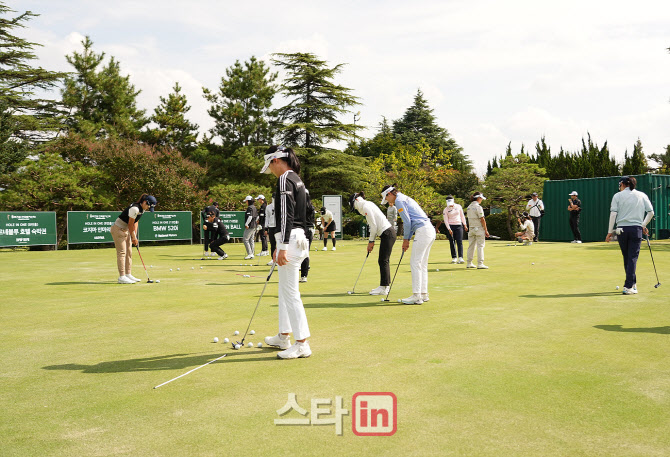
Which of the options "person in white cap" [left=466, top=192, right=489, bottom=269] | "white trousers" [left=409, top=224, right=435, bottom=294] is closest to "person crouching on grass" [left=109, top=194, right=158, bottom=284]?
"white trousers" [left=409, top=224, right=435, bottom=294]

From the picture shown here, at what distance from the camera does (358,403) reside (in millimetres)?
4340

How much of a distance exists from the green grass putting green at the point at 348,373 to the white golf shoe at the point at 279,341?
0.10m

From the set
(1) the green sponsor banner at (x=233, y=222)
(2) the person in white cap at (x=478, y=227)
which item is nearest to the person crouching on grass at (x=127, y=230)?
(2) the person in white cap at (x=478, y=227)

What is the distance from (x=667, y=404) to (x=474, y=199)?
36.7ft

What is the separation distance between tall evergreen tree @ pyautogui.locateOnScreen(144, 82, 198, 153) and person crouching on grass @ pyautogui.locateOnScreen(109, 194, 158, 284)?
31.0 m

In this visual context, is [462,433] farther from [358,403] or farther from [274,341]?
[274,341]

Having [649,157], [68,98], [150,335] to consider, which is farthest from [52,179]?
[649,157]

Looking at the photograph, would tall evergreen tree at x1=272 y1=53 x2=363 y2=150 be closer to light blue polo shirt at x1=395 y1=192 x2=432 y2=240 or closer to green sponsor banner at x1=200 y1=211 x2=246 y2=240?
green sponsor banner at x1=200 y1=211 x2=246 y2=240

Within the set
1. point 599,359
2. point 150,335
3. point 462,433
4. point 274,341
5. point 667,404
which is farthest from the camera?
point 150,335

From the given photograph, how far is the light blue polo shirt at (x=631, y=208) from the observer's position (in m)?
9.82

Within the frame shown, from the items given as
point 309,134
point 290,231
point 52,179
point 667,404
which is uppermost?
point 309,134

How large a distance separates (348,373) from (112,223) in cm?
2675

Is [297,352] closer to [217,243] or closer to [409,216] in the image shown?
[409,216]

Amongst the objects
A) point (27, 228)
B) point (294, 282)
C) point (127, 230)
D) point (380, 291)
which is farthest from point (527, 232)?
point (27, 228)
